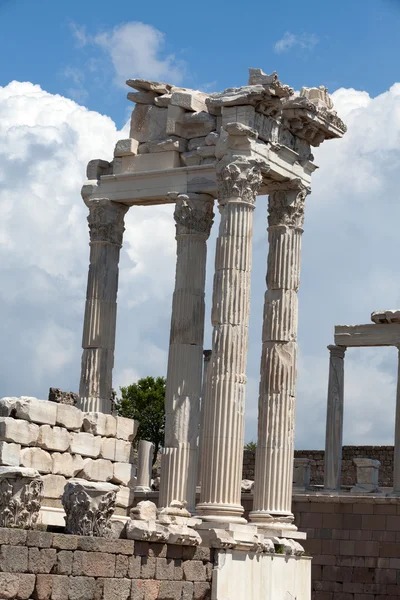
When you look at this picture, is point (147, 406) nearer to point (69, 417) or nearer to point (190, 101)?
point (190, 101)

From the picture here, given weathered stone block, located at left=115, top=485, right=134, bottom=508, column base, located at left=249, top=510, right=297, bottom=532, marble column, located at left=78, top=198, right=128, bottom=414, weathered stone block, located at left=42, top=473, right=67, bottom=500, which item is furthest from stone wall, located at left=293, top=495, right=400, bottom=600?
weathered stone block, located at left=42, top=473, right=67, bottom=500

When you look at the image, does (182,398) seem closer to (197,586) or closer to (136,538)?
(197,586)

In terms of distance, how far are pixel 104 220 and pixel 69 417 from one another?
9.19m

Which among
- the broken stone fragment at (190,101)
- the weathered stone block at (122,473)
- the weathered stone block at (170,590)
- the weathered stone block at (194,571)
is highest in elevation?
the broken stone fragment at (190,101)

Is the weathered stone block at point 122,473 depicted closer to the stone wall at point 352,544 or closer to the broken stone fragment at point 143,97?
the broken stone fragment at point 143,97

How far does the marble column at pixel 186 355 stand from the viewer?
29328mm

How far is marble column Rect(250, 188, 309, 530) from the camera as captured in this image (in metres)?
29.5

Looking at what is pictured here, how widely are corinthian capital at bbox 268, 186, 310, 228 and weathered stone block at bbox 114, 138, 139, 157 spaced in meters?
3.10

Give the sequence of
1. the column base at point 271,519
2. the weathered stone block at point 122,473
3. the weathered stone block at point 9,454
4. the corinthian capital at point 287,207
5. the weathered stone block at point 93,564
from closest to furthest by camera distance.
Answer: the weathered stone block at point 93,564 < the weathered stone block at point 9,454 < the weathered stone block at point 122,473 < the column base at point 271,519 < the corinthian capital at point 287,207

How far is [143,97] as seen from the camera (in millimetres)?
31797

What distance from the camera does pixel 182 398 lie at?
1168 inches

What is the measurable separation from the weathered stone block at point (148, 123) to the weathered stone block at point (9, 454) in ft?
36.4

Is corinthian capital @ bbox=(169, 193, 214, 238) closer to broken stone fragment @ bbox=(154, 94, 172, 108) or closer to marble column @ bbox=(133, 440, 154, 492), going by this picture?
broken stone fragment @ bbox=(154, 94, 172, 108)

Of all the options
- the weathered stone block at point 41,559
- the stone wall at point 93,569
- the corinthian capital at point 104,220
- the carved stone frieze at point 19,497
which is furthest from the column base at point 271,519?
the weathered stone block at point 41,559
